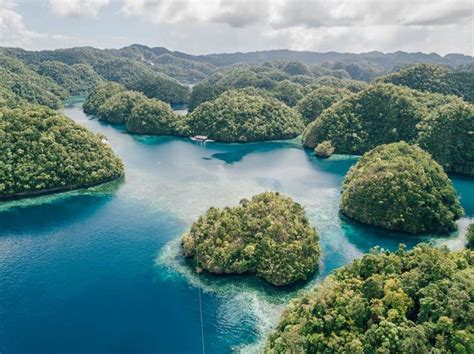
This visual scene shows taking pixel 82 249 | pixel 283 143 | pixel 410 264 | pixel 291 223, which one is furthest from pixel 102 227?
pixel 283 143

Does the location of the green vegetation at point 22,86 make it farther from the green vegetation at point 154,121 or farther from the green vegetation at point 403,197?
the green vegetation at point 403,197

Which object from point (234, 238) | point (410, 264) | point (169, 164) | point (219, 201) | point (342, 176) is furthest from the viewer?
point (169, 164)

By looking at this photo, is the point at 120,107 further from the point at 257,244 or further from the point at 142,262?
the point at 257,244

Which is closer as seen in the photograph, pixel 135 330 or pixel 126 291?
pixel 135 330

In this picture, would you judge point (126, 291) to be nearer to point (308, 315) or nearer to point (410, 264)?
point (308, 315)

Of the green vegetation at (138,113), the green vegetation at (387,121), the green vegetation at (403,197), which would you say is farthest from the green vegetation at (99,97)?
the green vegetation at (403,197)

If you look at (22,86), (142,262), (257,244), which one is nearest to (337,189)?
(257,244)
